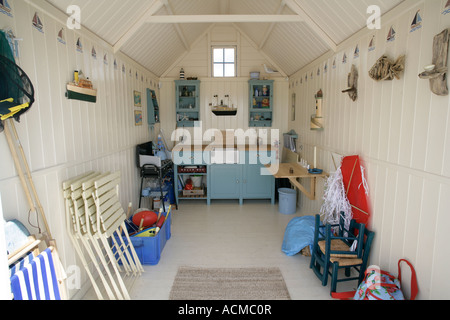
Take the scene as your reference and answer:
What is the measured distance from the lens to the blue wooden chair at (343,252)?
261 cm

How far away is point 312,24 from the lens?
3480 mm

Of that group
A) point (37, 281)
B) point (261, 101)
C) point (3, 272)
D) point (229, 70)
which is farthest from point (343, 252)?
point (229, 70)

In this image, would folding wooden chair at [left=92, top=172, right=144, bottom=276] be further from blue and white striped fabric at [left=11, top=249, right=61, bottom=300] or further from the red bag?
the red bag

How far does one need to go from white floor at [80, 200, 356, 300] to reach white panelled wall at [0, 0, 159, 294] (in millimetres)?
790

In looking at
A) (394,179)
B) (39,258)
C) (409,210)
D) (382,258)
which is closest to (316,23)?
(394,179)

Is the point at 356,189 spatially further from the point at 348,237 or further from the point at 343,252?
the point at 343,252

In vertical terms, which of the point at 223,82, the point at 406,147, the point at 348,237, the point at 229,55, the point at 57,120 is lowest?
the point at 348,237

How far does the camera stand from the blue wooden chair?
2.61 meters

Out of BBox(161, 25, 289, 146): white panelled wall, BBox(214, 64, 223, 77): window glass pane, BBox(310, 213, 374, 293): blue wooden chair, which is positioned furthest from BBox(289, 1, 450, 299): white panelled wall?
BBox(214, 64, 223, 77): window glass pane

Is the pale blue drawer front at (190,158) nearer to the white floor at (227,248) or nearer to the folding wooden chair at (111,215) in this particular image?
the white floor at (227,248)

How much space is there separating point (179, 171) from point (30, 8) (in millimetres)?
3768

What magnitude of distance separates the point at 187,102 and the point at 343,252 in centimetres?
467

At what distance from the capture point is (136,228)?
358 centimetres

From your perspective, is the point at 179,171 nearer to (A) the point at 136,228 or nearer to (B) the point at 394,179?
(A) the point at 136,228
